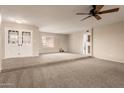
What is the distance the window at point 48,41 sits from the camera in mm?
9609

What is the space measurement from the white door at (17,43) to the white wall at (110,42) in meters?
4.93

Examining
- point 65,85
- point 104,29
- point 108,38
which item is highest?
point 104,29

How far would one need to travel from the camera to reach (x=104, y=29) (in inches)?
250

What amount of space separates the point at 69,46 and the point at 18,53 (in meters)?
6.06

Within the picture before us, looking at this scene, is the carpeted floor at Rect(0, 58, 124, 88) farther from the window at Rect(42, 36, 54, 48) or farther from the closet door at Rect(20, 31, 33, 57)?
the window at Rect(42, 36, 54, 48)

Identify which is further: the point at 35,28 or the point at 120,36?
the point at 35,28

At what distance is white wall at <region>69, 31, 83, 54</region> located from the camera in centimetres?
891

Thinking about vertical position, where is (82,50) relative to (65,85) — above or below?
above

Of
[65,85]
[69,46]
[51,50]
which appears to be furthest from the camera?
[69,46]

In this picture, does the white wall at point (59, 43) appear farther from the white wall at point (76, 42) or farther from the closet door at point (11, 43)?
the closet door at point (11, 43)

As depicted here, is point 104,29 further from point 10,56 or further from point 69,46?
point 10,56

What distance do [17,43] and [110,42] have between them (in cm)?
607

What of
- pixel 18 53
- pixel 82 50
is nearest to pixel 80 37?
pixel 82 50

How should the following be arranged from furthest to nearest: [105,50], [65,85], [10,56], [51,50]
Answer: [51,50]
[105,50]
[10,56]
[65,85]
